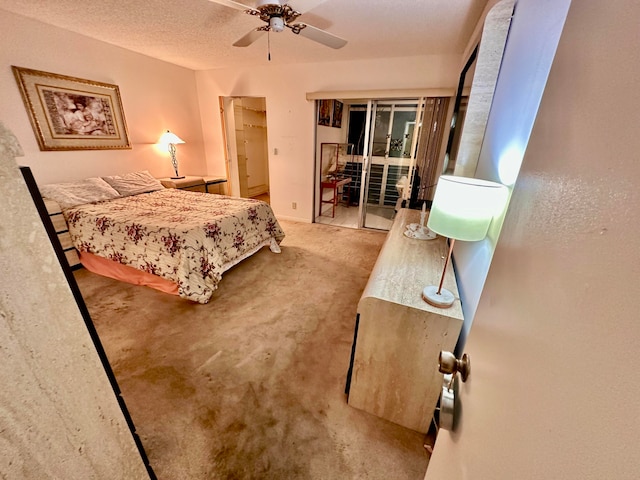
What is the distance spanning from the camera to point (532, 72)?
34.8 inches

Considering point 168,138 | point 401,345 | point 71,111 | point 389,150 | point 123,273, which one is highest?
point 71,111

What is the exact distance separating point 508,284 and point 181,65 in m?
5.23

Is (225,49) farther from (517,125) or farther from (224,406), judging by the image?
(224,406)

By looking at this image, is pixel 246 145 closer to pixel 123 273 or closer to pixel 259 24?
pixel 259 24

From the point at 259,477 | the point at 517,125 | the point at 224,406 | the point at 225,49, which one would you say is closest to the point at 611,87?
the point at 517,125

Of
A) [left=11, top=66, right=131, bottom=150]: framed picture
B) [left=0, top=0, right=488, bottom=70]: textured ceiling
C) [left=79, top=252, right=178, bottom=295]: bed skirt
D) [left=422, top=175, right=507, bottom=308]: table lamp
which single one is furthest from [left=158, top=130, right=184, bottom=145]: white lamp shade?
[left=422, top=175, right=507, bottom=308]: table lamp

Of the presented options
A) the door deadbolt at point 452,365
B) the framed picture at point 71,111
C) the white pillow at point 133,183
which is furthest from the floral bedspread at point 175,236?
the door deadbolt at point 452,365

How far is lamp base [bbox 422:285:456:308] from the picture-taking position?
3.72 ft

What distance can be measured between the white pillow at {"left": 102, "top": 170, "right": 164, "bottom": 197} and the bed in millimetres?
30

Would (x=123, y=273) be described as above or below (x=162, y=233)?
below

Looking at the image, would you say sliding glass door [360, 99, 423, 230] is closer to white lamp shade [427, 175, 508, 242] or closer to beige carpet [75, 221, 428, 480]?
beige carpet [75, 221, 428, 480]

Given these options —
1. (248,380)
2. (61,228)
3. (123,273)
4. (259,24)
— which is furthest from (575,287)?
→ (61,228)

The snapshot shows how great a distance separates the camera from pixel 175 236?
2088 millimetres

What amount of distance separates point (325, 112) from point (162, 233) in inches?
122
